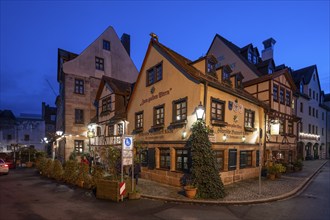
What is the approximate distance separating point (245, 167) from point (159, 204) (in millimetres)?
9195

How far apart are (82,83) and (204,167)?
1967 centimetres

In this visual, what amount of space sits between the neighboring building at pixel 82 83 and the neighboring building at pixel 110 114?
1660 mm

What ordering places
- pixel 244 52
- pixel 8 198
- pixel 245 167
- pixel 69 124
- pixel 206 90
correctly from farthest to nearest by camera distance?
pixel 244 52
pixel 69 124
pixel 245 167
pixel 206 90
pixel 8 198

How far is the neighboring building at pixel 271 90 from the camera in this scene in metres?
21.6

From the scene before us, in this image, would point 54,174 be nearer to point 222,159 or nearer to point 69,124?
point 69,124

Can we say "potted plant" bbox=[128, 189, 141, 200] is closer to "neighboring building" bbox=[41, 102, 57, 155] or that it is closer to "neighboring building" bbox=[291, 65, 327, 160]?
"neighboring building" bbox=[291, 65, 327, 160]

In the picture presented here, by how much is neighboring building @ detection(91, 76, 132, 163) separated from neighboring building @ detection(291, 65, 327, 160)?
2301 centimetres

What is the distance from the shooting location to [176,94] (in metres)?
15.9

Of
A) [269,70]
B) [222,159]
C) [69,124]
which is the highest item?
[269,70]

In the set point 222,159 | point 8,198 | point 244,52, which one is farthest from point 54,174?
point 244,52

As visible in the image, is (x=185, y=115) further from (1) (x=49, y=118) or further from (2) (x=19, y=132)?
(1) (x=49, y=118)

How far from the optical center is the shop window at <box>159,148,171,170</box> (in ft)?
53.3

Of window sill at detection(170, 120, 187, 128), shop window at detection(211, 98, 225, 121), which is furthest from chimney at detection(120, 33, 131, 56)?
shop window at detection(211, 98, 225, 121)

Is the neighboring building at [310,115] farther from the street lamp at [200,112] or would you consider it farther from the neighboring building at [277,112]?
the street lamp at [200,112]
